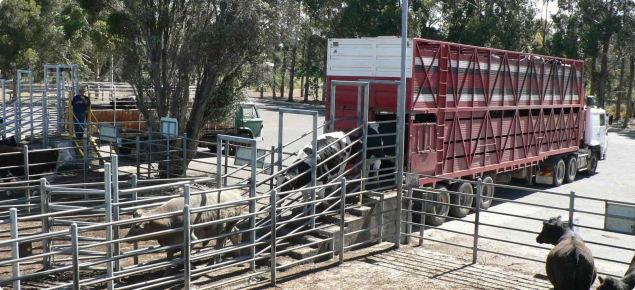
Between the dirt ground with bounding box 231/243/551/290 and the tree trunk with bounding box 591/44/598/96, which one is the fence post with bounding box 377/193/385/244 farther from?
the tree trunk with bounding box 591/44/598/96

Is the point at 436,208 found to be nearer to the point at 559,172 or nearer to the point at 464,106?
the point at 464,106

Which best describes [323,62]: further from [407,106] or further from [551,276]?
[551,276]

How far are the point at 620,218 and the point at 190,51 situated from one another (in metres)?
11.9

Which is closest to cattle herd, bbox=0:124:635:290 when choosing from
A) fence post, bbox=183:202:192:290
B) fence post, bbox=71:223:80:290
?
fence post, bbox=183:202:192:290

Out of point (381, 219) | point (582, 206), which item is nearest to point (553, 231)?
point (381, 219)

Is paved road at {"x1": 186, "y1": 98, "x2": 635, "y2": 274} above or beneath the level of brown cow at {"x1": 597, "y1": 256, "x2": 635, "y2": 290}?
beneath

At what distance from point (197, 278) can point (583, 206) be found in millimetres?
11173

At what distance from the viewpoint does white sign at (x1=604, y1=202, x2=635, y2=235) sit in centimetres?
809

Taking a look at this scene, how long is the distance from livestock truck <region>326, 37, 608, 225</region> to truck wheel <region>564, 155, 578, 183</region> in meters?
0.50

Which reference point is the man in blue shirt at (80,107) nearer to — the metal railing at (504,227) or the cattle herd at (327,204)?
the cattle herd at (327,204)

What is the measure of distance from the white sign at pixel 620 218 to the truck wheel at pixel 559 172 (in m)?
10.3

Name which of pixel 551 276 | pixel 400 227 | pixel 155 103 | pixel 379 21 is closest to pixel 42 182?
pixel 400 227

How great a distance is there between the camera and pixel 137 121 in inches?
793

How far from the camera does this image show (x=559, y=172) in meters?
18.6
